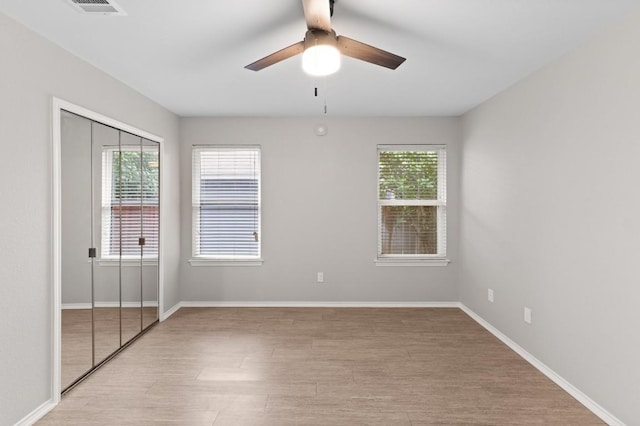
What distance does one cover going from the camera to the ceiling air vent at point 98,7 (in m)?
2.17

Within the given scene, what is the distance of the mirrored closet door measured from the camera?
9.32 ft

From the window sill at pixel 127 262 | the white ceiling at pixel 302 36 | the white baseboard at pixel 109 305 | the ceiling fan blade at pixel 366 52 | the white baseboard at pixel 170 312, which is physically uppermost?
the white ceiling at pixel 302 36

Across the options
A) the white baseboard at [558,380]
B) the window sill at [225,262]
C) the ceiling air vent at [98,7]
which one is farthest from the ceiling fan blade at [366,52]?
the window sill at [225,262]

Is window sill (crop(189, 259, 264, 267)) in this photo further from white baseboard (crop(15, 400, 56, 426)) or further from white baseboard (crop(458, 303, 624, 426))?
white baseboard (crop(458, 303, 624, 426))

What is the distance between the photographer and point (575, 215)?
2795 millimetres

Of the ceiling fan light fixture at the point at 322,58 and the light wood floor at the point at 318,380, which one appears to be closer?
the ceiling fan light fixture at the point at 322,58

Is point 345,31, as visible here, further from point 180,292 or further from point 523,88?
point 180,292

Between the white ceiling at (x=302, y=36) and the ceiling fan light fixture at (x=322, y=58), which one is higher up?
the white ceiling at (x=302, y=36)

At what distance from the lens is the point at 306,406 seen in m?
2.63

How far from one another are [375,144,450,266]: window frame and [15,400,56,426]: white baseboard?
3.56 meters

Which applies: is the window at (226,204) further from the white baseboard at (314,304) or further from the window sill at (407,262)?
the window sill at (407,262)

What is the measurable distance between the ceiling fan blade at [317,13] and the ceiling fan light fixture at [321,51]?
0.03 m

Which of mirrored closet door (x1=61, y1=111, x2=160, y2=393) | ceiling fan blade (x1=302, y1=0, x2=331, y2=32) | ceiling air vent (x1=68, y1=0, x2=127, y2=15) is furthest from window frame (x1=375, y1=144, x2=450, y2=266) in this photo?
ceiling air vent (x1=68, y1=0, x2=127, y2=15)

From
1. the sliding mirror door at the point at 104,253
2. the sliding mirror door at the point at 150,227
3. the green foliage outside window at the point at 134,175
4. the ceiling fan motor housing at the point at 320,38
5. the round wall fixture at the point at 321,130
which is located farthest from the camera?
the round wall fixture at the point at 321,130
